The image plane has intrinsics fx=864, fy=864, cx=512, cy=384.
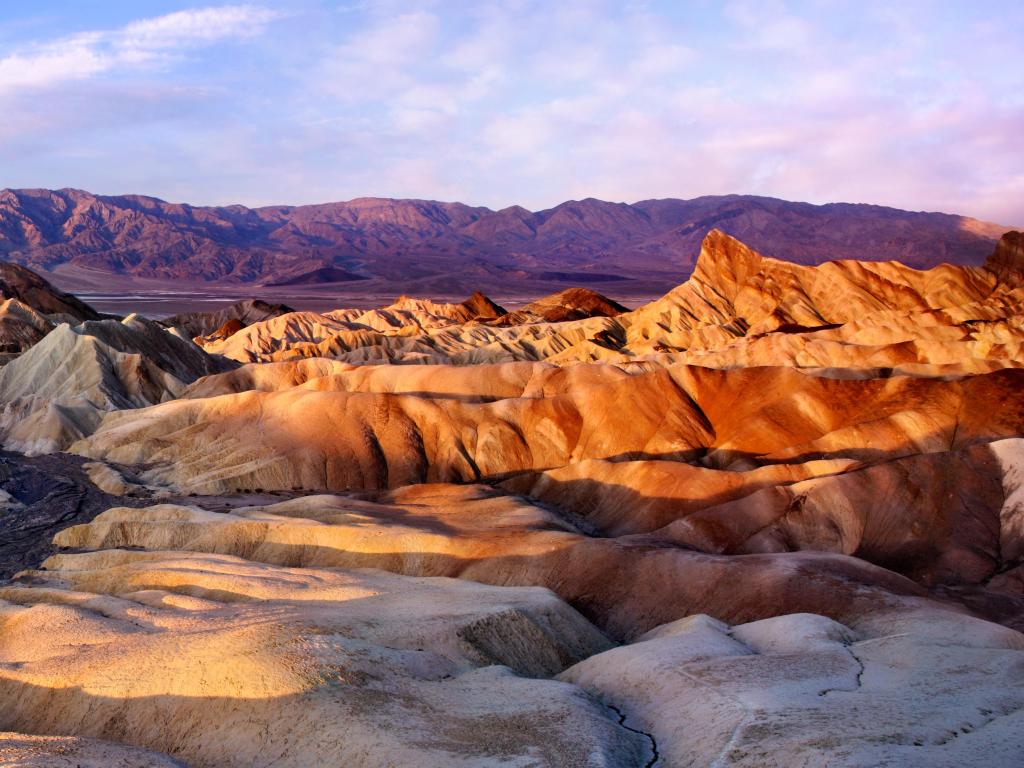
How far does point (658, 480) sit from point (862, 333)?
103ft

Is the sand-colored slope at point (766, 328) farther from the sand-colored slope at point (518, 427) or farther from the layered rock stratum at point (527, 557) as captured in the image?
the sand-colored slope at point (518, 427)

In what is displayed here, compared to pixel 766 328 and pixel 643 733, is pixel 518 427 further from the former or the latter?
pixel 766 328

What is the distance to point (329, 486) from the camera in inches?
1612

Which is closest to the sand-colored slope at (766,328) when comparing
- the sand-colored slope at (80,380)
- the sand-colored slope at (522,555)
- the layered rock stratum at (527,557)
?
the layered rock stratum at (527,557)

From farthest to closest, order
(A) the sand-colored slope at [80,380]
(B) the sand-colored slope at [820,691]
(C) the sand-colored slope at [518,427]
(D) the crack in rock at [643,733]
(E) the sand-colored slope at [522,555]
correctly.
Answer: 1. (A) the sand-colored slope at [80,380]
2. (C) the sand-colored slope at [518,427]
3. (E) the sand-colored slope at [522,555]
4. (D) the crack in rock at [643,733]
5. (B) the sand-colored slope at [820,691]

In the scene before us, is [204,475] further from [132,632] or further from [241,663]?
[241,663]

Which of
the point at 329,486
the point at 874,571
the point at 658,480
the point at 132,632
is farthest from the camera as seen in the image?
the point at 329,486

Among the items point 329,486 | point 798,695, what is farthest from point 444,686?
point 329,486

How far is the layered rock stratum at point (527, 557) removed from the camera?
13.7 meters

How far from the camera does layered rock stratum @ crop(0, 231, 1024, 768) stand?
45.1 ft

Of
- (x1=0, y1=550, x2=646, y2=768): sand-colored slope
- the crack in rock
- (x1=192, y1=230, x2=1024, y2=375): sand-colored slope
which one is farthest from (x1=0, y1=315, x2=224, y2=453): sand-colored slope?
the crack in rock

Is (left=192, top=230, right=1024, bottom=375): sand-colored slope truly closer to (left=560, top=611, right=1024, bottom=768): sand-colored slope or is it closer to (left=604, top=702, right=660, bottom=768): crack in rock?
(left=560, top=611, right=1024, bottom=768): sand-colored slope

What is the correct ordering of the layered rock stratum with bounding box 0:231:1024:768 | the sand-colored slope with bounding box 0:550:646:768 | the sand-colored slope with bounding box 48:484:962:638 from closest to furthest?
1. the sand-colored slope with bounding box 0:550:646:768
2. the layered rock stratum with bounding box 0:231:1024:768
3. the sand-colored slope with bounding box 48:484:962:638

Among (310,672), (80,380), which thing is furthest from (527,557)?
(80,380)
